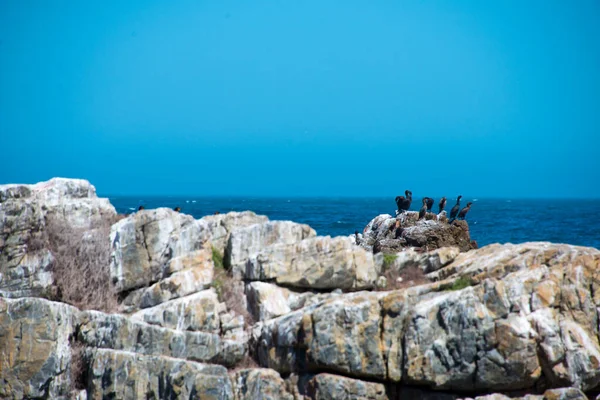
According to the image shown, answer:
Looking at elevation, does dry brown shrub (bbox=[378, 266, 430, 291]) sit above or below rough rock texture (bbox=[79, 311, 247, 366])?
Result: above

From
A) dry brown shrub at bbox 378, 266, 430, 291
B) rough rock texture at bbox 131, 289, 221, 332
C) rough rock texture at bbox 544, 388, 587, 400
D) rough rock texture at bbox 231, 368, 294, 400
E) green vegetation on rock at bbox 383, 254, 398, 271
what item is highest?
green vegetation on rock at bbox 383, 254, 398, 271

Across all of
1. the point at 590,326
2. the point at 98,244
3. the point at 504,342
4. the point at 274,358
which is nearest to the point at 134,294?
the point at 98,244

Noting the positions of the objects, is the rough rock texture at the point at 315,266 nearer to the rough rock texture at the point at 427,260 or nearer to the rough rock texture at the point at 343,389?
the rough rock texture at the point at 427,260

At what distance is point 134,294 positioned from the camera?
24.3 m

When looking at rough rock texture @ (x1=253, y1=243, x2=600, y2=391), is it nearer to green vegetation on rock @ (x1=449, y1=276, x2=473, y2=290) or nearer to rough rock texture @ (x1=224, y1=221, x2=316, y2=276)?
green vegetation on rock @ (x1=449, y1=276, x2=473, y2=290)

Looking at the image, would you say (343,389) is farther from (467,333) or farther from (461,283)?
(461,283)

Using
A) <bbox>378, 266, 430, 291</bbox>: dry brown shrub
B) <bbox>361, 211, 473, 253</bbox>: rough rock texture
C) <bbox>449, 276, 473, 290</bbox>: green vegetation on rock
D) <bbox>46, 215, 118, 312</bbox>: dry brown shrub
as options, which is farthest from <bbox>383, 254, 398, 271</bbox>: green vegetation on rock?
<bbox>46, 215, 118, 312</bbox>: dry brown shrub

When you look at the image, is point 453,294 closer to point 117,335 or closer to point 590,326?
point 590,326

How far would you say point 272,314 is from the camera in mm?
22672

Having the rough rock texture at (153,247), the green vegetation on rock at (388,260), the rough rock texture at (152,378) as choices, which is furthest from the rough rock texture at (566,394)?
the rough rock texture at (153,247)

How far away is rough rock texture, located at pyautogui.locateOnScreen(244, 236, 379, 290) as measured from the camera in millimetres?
23641

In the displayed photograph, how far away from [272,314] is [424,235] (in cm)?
1055

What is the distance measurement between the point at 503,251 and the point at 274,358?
8.88 meters

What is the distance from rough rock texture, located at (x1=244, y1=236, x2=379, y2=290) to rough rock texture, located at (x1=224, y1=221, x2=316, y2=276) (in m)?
0.75
